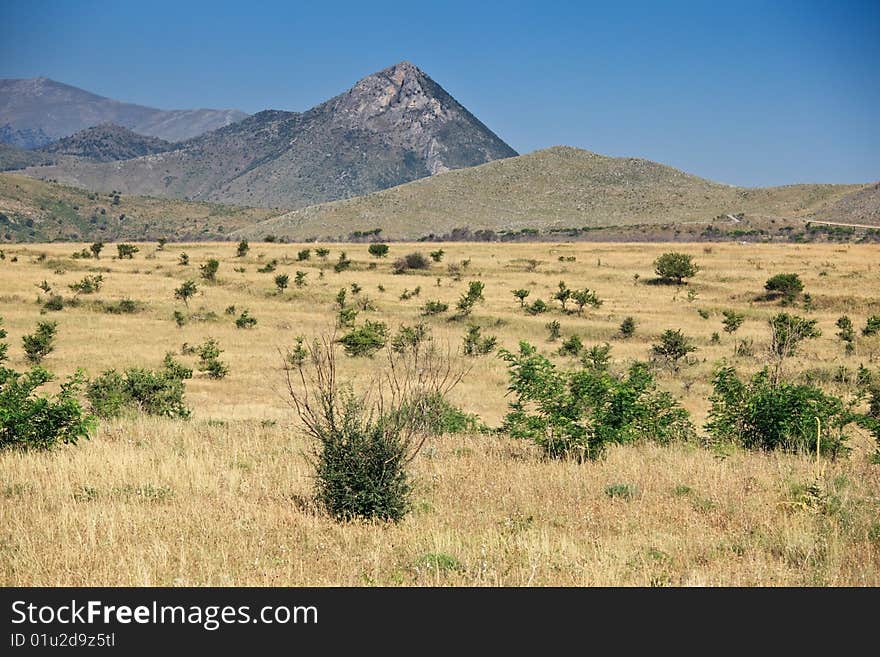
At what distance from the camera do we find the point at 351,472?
7223mm

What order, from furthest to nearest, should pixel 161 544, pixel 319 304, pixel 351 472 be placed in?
1. pixel 319 304
2. pixel 351 472
3. pixel 161 544

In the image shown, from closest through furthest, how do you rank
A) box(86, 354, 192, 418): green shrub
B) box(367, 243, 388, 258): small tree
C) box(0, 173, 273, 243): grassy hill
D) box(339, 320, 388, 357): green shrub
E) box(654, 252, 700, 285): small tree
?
box(86, 354, 192, 418): green shrub < box(339, 320, 388, 357): green shrub < box(654, 252, 700, 285): small tree < box(367, 243, 388, 258): small tree < box(0, 173, 273, 243): grassy hill

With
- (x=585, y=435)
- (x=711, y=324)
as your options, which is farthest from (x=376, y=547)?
(x=711, y=324)

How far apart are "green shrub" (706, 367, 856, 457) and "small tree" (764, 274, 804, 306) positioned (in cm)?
2991

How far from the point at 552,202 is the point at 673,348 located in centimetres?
10475

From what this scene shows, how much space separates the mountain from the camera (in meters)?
116

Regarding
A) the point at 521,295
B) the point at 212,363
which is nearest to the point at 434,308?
the point at 521,295

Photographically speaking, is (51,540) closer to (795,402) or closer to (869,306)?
(795,402)

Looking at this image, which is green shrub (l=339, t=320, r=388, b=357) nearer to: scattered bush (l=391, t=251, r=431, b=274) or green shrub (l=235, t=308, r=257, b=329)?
green shrub (l=235, t=308, r=257, b=329)

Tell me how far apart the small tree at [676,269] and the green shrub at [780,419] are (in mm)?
35478

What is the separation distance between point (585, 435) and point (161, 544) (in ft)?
21.5

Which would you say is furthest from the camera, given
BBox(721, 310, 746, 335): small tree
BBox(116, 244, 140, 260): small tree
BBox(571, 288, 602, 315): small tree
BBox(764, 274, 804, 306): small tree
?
BBox(116, 244, 140, 260): small tree

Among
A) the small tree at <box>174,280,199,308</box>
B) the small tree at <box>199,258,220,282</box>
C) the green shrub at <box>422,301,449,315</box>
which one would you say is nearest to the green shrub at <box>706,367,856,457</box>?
the green shrub at <box>422,301,449,315</box>
